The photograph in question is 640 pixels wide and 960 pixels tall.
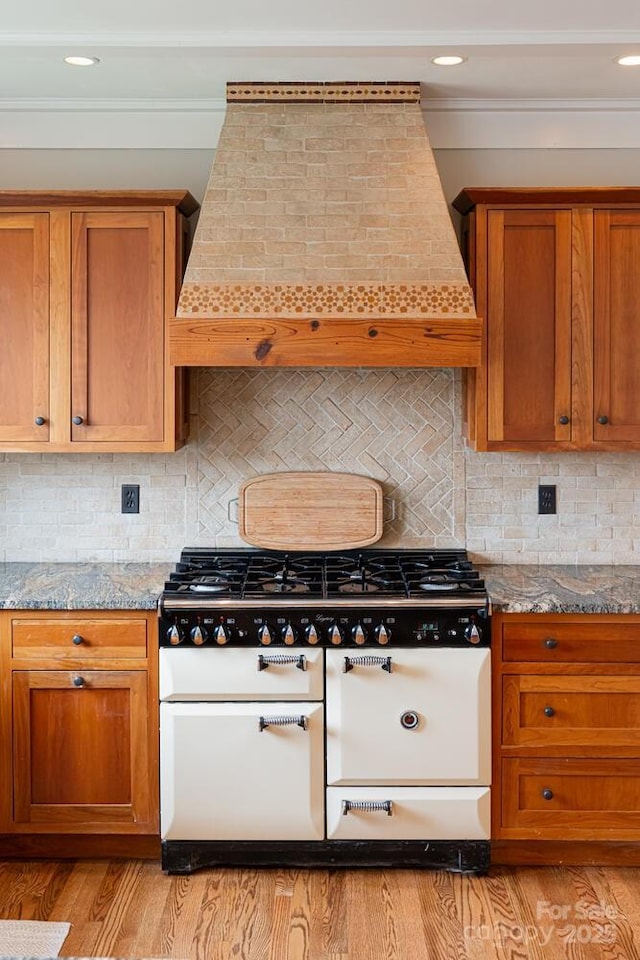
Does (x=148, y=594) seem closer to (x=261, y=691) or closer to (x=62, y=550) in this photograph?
(x=261, y=691)

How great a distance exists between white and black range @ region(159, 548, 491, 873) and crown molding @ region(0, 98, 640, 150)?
1.72 metres

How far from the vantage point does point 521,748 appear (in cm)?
326

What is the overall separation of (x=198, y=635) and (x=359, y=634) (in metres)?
0.51

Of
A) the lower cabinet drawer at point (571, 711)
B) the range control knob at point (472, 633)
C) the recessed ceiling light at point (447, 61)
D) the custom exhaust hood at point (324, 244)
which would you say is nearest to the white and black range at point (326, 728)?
the range control knob at point (472, 633)

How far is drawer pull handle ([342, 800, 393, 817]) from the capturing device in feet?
10.6

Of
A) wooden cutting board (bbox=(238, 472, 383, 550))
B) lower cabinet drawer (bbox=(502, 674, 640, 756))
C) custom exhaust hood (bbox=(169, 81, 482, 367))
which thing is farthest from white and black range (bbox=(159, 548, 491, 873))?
custom exhaust hood (bbox=(169, 81, 482, 367))

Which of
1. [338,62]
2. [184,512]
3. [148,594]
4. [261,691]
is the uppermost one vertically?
[338,62]

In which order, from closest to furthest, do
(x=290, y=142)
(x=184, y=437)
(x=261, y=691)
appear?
(x=261, y=691)
(x=290, y=142)
(x=184, y=437)

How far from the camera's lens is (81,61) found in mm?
3277

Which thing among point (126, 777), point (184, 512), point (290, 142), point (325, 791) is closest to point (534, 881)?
point (325, 791)

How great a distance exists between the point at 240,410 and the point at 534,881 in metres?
1.94

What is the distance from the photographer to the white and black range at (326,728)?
10.5 feet

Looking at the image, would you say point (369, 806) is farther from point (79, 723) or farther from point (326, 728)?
point (79, 723)

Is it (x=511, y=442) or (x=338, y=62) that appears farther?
(x=511, y=442)
